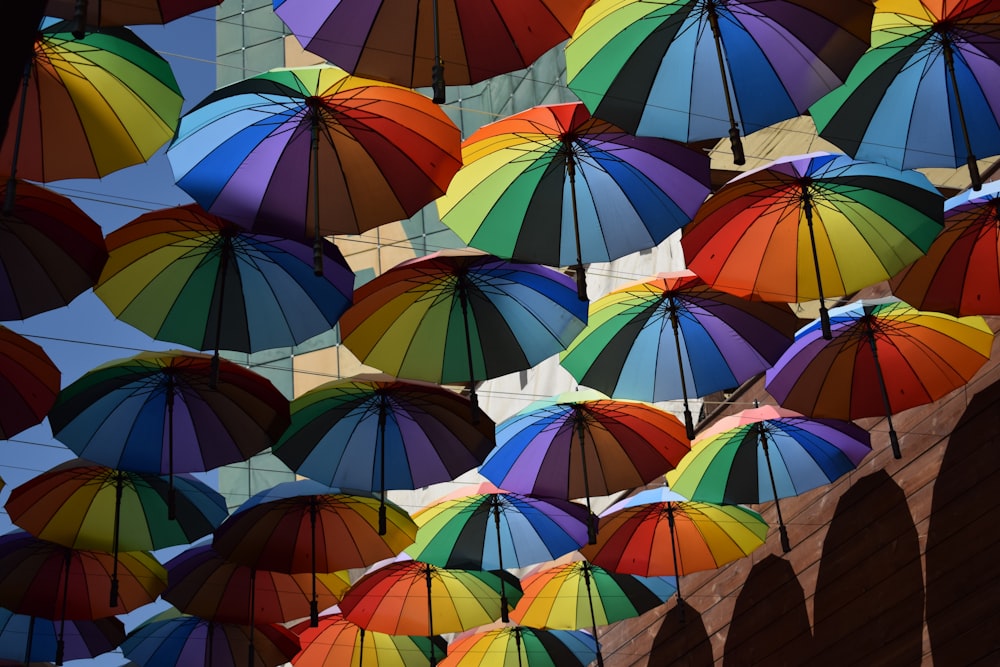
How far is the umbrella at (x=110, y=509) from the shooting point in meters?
12.6

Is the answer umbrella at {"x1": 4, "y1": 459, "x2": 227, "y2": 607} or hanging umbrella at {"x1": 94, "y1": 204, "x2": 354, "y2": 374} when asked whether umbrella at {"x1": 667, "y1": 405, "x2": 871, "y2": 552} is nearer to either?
hanging umbrella at {"x1": 94, "y1": 204, "x2": 354, "y2": 374}

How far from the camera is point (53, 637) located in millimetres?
16047

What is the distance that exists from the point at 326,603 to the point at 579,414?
16.0 ft

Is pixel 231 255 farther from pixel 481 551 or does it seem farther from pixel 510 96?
pixel 510 96

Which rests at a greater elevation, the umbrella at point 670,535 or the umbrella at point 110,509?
the umbrella at point 110,509

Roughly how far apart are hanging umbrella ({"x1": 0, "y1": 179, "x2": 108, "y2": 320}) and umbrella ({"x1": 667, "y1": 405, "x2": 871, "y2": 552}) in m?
6.51

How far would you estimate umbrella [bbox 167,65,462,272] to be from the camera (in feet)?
29.6

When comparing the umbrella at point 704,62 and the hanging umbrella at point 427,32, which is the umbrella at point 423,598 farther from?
the hanging umbrella at point 427,32

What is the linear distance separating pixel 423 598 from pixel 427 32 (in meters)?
8.69

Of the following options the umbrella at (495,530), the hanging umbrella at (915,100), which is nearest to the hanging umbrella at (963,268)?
the hanging umbrella at (915,100)

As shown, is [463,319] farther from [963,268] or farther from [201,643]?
[201,643]

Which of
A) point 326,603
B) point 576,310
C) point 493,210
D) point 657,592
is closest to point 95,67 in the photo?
point 493,210

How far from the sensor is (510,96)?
2303 centimetres

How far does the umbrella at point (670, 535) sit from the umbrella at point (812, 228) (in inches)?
158
